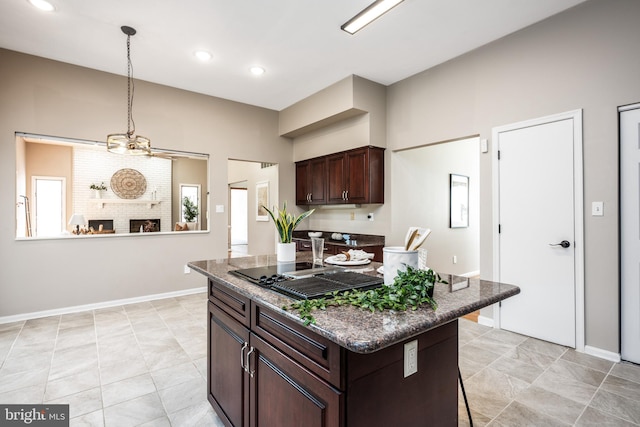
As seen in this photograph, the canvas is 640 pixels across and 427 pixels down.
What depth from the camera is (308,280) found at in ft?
4.84

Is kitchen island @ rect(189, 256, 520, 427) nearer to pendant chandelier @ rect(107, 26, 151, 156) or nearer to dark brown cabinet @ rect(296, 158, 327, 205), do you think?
pendant chandelier @ rect(107, 26, 151, 156)

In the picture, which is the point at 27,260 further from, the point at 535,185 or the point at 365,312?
the point at 535,185

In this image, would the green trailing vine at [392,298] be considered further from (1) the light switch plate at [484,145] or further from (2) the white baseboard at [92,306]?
(2) the white baseboard at [92,306]

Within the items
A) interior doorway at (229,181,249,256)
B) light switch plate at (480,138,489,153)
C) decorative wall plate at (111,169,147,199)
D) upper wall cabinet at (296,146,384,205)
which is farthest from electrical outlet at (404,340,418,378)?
interior doorway at (229,181,249,256)

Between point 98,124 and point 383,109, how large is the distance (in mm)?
3747

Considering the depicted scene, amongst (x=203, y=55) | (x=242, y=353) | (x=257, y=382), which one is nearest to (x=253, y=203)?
(x=203, y=55)

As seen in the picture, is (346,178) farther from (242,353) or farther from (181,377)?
(242,353)

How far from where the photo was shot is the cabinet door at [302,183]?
5.40 metres

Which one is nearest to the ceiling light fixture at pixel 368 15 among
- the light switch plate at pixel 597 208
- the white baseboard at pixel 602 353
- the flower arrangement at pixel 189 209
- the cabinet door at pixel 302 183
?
the light switch plate at pixel 597 208

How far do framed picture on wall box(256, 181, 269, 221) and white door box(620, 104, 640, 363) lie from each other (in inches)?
211

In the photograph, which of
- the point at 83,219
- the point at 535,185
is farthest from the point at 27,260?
the point at 535,185

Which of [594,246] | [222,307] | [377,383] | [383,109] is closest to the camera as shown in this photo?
[377,383]

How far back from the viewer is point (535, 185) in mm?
3008

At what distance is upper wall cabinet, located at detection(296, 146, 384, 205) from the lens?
4.29 meters
